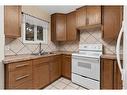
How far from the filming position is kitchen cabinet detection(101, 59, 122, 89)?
1.87m

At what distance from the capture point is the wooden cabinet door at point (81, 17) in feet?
8.90

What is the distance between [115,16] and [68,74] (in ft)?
6.26

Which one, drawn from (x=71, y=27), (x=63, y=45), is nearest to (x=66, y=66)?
(x=63, y=45)

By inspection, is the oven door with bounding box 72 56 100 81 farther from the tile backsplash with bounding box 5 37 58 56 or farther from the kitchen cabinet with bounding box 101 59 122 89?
the tile backsplash with bounding box 5 37 58 56

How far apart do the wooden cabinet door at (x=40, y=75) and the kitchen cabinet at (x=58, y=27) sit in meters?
1.10

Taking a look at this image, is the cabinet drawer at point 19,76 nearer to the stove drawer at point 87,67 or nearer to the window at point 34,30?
the window at point 34,30

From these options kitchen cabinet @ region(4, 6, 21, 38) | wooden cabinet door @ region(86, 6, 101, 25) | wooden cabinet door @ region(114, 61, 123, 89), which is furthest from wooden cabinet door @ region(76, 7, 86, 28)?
kitchen cabinet @ region(4, 6, 21, 38)

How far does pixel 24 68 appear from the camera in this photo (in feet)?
6.08

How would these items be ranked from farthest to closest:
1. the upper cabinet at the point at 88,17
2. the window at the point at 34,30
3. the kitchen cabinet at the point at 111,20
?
the window at the point at 34,30
the upper cabinet at the point at 88,17
the kitchen cabinet at the point at 111,20

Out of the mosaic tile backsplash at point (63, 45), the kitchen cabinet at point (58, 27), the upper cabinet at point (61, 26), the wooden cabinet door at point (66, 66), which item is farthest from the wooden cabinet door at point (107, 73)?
the kitchen cabinet at point (58, 27)

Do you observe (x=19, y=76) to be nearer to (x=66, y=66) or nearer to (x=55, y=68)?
(x=55, y=68)

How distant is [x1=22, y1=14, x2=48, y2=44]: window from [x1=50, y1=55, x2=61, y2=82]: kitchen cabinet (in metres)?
0.72
